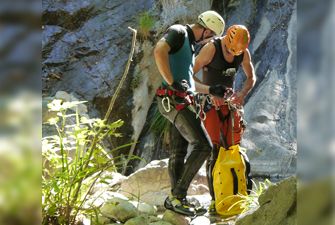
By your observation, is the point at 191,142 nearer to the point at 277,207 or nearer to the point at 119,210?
the point at 119,210

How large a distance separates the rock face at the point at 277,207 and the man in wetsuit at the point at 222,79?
1047mm

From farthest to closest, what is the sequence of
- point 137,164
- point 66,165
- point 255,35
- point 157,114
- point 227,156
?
point 255,35
point 157,114
point 137,164
point 227,156
point 66,165

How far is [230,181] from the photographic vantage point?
3.20 m

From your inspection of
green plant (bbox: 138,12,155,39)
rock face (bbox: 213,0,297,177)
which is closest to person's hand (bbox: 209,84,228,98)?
rock face (bbox: 213,0,297,177)

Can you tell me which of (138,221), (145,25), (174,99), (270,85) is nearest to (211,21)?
(174,99)

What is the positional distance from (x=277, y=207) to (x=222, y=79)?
4.81 feet

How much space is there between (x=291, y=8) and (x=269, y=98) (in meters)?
1.40

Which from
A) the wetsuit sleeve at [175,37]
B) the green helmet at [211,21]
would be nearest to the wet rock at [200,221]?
the wetsuit sleeve at [175,37]

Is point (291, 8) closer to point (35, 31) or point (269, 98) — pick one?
point (269, 98)

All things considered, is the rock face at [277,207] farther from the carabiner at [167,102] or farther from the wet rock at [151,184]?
the wet rock at [151,184]

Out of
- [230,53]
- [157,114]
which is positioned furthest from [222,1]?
[230,53]

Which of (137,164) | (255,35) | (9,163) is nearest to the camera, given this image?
(9,163)

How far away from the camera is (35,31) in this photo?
0.83 meters

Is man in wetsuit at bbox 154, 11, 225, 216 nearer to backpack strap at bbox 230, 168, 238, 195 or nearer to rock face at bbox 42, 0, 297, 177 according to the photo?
backpack strap at bbox 230, 168, 238, 195
